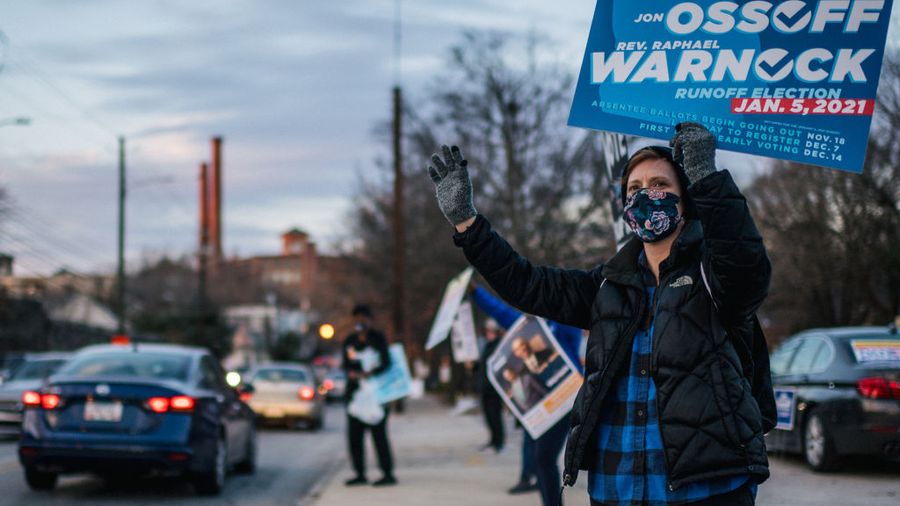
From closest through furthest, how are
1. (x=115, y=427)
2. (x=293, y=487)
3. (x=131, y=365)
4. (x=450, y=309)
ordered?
(x=450, y=309), (x=115, y=427), (x=131, y=365), (x=293, y=487)

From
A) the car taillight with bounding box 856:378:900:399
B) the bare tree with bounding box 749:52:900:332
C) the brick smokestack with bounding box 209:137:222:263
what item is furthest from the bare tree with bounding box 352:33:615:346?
the brick smokestack with bounding box 209:137:222:263

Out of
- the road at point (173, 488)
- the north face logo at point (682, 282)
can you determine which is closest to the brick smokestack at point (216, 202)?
the road at point (173, 488)

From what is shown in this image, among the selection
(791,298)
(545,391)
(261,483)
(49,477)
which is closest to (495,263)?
(545,391)

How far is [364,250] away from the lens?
151ft

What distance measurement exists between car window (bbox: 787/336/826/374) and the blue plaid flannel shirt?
916 cm

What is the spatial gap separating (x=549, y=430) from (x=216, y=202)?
281 ft

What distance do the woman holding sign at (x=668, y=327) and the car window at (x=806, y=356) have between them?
9.01 metres

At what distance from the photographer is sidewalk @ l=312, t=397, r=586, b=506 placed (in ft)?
35.3

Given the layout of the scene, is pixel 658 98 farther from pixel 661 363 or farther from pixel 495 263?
pixel 661 363

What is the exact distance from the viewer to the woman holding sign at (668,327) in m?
3.45

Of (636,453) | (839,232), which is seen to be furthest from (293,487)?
(839,232)

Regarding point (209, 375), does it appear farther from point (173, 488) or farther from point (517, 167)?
point (517, 167)

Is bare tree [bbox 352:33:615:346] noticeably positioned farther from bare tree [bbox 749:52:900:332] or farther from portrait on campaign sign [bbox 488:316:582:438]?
portrait on campaign sign [bbox 488:316:582:438]

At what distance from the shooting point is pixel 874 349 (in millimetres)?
11508
